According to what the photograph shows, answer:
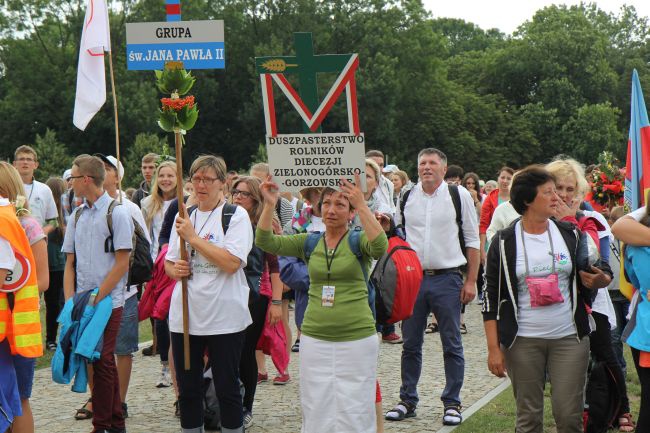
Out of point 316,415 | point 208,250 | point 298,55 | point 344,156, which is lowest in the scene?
point 316,415

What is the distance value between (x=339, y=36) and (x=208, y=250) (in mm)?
50917

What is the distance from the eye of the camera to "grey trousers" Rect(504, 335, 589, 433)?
5391 millimetres

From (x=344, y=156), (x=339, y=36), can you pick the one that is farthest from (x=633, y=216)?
(x=339, y=36)

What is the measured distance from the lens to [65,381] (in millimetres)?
6637

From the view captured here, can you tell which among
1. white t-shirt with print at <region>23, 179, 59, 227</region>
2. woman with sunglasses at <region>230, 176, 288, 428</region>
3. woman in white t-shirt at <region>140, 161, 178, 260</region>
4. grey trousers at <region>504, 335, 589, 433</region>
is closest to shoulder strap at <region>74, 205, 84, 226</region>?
woman with sunglasses at <region>230, 176, 288, 428</region>

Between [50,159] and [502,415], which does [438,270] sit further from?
[50,159]

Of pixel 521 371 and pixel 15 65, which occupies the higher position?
pixel 15 65

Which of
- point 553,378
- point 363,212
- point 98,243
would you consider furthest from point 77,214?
point 553,378

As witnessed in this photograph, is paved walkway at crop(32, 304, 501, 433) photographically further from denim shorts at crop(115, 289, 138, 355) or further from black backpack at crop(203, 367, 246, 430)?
denim shorts at crop(115, 289, 138, 355)

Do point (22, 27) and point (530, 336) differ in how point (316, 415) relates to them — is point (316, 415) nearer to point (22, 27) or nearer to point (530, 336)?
point (530, 336)

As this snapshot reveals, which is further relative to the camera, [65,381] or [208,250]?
[65,381]

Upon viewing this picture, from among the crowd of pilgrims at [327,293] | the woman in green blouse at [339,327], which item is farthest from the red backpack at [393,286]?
the woman in green blouse at [339,327]

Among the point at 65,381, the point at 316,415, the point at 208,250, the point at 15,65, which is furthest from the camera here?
the point at 15,65

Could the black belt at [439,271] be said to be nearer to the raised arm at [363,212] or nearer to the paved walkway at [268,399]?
the paved walkway at [268,399]
